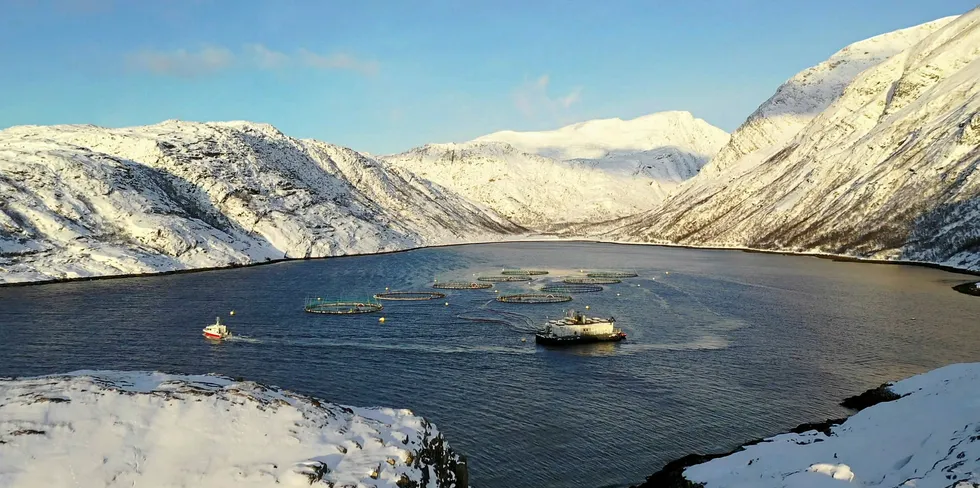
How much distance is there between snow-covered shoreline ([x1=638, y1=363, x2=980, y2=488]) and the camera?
Result: 104 feet

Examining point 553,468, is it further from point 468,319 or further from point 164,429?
point 468,319

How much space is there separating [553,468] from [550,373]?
26.3 meters

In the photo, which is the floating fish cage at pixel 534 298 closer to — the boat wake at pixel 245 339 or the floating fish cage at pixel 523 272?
the floating fish cage at pixel 523 272

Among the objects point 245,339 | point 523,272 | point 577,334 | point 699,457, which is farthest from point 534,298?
point 699,457

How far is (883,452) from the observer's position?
3612 cm

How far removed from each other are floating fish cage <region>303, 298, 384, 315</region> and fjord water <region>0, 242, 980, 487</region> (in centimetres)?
254

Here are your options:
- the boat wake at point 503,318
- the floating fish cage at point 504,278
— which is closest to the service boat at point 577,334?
the boat wake at point 503,318

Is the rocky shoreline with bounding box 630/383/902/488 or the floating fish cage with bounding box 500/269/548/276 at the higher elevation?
the floating fish cage with bounding box 500/269/548/276

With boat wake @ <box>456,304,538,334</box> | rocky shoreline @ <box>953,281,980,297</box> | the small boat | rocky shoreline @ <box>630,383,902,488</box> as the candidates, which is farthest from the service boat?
rocky shoreline @ <box>953,281,980,297</box>

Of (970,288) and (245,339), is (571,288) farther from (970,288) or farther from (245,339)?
(245,339)

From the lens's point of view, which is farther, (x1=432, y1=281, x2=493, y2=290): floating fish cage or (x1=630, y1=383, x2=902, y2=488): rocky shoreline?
(x1=432, y1=281, x2=493, y2=290): floating fish cage

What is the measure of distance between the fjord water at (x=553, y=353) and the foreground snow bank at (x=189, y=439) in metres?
12.4

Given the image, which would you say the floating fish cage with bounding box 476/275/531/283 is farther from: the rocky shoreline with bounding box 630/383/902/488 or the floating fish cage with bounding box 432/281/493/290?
the rocky shoreline with bounding box 630/383/902/488

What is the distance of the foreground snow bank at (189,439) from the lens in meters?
25.8
